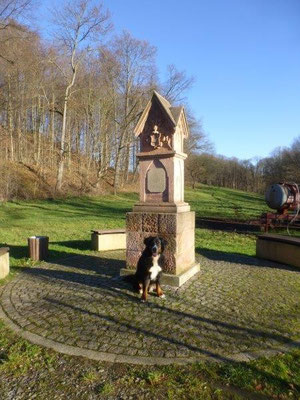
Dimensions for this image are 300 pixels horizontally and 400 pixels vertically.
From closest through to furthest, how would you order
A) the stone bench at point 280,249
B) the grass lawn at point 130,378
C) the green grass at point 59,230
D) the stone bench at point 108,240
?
the grass lawn at point 130,378 → the stone bench at point 280,249 → the stone bench at point 108,240 → the green grass at point 59,230

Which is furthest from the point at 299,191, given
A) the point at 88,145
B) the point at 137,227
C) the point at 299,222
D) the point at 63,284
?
the point at 88,145

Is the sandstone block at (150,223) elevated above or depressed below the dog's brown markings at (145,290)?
above

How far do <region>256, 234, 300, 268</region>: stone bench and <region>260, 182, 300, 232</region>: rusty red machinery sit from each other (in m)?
4.85

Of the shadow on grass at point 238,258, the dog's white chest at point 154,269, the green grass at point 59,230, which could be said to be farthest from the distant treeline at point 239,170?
the dog's white chest at point 154,269

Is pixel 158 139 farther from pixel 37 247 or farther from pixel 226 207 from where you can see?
pixel 226 207

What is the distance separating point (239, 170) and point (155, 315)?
216ft

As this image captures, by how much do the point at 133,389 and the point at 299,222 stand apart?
13012 millimetres

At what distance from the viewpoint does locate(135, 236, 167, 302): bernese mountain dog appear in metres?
5.20

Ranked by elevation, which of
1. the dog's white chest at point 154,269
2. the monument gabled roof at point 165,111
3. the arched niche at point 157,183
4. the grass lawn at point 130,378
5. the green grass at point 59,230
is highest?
the monument gabled roof at point 165,111

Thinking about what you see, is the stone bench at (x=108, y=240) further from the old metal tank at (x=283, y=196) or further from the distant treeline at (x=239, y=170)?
the distant treeline at (x=239, y=170)

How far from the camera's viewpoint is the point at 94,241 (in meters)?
9.58

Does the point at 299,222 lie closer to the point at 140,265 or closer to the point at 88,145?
the point at 140,265

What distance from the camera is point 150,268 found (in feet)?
17.0

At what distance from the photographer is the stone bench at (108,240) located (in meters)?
9.41
